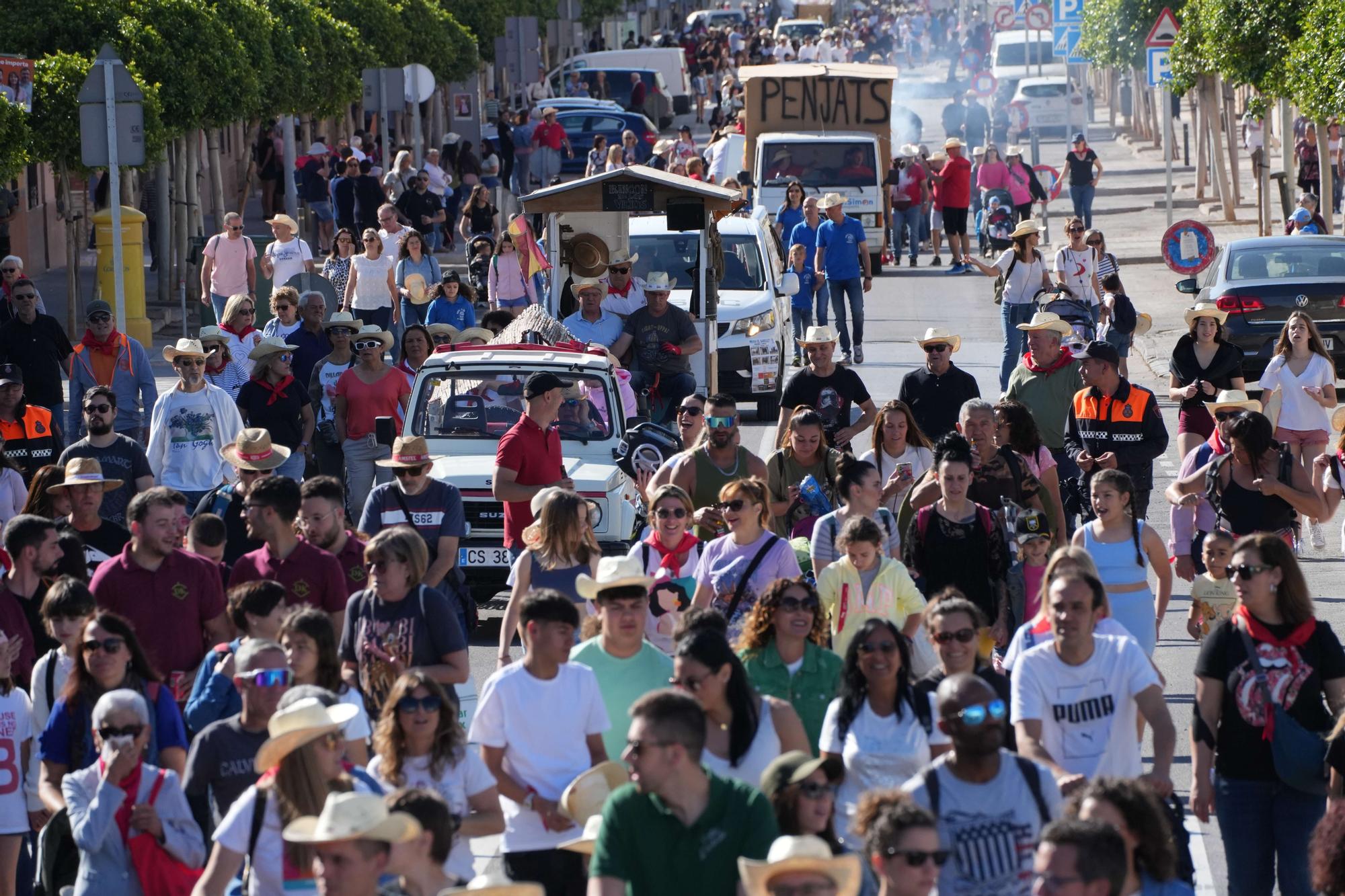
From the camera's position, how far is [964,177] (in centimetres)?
3175

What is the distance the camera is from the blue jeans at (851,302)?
23.4m

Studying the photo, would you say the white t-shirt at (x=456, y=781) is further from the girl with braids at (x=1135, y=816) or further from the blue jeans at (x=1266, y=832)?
the blue jeans at (x=1266, y=832)

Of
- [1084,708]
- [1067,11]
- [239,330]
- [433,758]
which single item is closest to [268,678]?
[433,758]

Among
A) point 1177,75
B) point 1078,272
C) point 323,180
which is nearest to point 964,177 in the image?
point 1177,75

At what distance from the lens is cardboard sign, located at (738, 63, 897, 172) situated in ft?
111

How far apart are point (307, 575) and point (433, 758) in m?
2.49

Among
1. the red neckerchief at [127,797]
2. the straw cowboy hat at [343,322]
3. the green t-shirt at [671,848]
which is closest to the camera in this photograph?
the green t-shirt at [671,848]

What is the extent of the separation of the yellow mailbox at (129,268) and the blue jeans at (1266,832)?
1668cm

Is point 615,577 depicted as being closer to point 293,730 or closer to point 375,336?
point 293,730

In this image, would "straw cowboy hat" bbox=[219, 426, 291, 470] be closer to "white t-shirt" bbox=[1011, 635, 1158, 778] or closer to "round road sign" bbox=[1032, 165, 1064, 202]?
"white t-shirt" bbox=[1011, 635, 1158, 778]

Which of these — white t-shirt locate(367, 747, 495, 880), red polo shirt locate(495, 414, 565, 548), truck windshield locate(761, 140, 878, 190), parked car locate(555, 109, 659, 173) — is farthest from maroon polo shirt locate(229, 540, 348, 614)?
parked car locate(555, 109, 659, 173)

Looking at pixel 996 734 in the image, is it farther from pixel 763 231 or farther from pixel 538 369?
pixel 763 231

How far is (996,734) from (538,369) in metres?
8.22


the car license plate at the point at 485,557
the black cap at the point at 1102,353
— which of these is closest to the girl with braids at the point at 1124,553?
the black cap at the point at 1102,353
